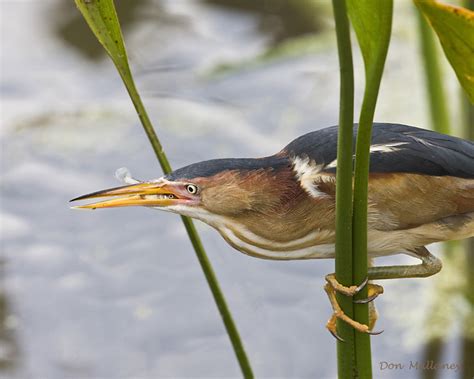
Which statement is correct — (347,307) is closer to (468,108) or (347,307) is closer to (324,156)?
(324,156)

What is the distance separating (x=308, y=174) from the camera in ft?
3.68

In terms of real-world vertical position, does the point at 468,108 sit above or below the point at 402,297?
above

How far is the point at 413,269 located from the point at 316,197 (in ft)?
0.46

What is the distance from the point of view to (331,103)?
2.90m

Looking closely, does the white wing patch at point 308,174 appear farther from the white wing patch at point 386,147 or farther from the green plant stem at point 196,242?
the green plant stem at point 196,242

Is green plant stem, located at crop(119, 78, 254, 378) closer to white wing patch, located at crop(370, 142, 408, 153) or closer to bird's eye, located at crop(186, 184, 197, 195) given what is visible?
bird's eye, located at crop(186, 184, 197, 195)

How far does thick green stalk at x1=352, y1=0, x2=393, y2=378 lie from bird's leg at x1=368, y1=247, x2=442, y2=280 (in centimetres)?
6

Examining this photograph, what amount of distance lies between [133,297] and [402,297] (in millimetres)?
638

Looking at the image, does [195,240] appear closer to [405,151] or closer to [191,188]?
[191,188]

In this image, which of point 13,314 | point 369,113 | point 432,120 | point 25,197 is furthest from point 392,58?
point 369,113

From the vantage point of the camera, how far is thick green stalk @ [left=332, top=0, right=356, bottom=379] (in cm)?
81
